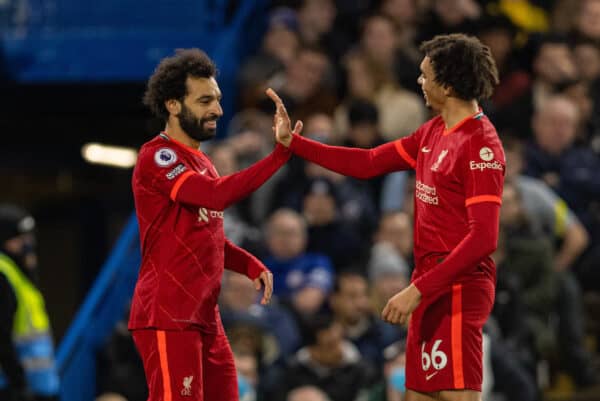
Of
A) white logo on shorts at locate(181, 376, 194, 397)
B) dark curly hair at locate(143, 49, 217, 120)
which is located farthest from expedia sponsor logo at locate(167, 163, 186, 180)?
white logo on shorts at locate(181, 376, 194, 397)

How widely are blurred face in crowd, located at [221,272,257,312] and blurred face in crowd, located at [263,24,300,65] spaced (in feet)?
9.19

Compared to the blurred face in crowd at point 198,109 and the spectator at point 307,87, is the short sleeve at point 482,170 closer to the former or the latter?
the blurred face in crowd at point 198,109

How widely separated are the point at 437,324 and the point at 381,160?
876 mm

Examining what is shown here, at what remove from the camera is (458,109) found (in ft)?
20.1

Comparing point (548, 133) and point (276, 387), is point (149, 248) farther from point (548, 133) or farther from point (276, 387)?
point (548, 133)

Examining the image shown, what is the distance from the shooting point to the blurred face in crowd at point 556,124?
1034cm

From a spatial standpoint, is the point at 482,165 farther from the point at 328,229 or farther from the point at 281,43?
the point at 281,43

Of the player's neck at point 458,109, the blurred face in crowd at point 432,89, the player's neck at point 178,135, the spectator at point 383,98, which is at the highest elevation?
the spectator at point 383,98

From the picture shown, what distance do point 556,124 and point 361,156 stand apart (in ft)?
13.6

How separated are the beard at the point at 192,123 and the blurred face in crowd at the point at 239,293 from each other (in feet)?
10.8

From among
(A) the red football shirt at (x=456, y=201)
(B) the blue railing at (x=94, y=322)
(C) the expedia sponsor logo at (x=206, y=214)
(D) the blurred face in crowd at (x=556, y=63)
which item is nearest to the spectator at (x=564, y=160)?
(D) the blurred face in crowd at (x=556, y=63)

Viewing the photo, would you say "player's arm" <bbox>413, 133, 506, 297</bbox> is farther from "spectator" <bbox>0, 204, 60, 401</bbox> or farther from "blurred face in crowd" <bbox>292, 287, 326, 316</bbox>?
"blurred face in crowd" <bbox>292, 287, 326, 316</bbox>

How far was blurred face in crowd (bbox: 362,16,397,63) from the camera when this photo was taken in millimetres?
11375

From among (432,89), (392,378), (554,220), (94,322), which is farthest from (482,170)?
(94,322)
